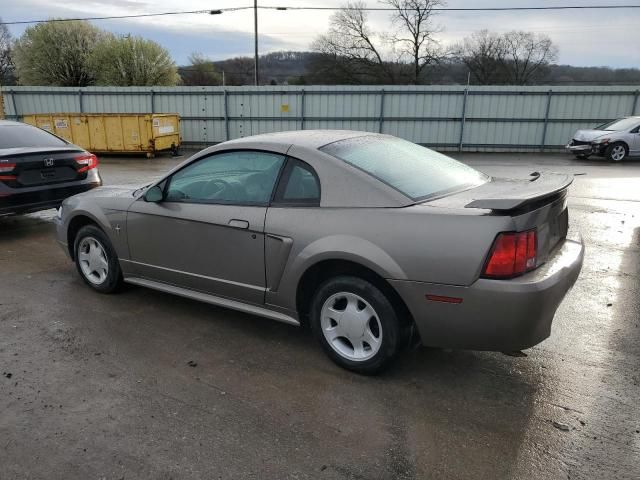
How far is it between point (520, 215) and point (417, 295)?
0.71 m

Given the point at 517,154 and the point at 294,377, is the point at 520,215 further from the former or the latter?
the point at 517,154

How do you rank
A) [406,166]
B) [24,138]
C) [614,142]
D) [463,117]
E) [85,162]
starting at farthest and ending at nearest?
[463,117]
[614,142]
[85,162]
[24,138]
[406,166]

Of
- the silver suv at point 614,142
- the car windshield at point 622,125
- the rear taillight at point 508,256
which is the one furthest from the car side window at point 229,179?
the car windshield at point 622,125

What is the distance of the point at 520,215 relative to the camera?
2.71m

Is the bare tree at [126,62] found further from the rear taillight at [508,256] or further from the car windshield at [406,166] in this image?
the rear taillight at [508,256]

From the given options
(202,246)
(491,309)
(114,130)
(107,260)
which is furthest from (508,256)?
(114,130)

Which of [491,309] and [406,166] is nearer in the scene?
[491,309]

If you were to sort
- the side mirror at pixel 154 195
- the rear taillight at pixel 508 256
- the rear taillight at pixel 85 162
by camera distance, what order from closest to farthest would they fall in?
the rear taillight at pixel 508 256 < the side mirror at pixel 154 195 < the rear taillight at pixel 85 162

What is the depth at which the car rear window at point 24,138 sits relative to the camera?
6.71m

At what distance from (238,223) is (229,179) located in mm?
425

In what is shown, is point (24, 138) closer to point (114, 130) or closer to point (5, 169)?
point (5, 169)

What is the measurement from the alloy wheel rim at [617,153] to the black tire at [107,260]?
15714 millimetres

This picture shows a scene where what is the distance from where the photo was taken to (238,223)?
352 cm

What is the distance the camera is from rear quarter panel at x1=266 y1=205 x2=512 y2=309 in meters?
2.71
